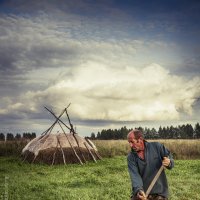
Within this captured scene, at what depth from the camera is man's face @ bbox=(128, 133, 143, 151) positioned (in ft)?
18.1

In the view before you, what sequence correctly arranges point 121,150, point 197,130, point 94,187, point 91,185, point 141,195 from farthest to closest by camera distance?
point 197,130 → point 121,150 → point 91,185 → point 94,187 → point 141,195

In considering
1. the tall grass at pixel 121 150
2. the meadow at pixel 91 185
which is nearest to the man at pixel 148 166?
the meadow at pixel 91 185

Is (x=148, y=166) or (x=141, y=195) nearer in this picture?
(x=141, y=195)

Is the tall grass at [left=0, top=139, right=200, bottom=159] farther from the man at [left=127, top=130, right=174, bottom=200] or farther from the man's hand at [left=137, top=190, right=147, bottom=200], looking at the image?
the man's hand at [left=137, top=190, right=147, bottom=200]

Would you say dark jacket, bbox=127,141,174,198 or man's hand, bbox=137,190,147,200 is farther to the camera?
dark jacket, bbox=127,141,174,198

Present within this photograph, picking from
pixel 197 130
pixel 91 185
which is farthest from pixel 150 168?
pixel 197 130

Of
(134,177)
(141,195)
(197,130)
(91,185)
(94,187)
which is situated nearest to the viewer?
(141,195)

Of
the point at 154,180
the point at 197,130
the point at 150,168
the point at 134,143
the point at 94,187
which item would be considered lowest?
the point at 94,187

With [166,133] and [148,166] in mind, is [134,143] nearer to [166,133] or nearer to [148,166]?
[148,166]

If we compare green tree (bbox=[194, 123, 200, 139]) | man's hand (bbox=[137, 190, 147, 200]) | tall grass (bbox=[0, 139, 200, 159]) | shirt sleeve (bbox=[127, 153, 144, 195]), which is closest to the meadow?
shirt sleeve (bbox=[127, 153, 144, 195])

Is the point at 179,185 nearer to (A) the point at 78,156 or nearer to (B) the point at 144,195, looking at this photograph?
(B) the point at 144,195

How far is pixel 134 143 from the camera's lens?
18.4ft

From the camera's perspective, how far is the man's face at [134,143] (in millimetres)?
5527

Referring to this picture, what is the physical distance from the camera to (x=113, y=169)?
19.8 metres
